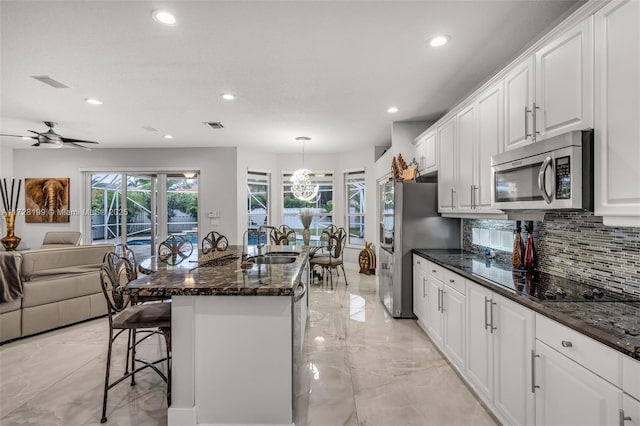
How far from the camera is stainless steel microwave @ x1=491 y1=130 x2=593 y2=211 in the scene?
1.56 m

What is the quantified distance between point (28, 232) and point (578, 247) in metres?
9.25

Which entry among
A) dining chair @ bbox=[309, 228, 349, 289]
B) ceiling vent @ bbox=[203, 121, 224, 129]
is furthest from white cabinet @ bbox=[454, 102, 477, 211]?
ceiling vent @ bbox=[203, 121, 224, 129]

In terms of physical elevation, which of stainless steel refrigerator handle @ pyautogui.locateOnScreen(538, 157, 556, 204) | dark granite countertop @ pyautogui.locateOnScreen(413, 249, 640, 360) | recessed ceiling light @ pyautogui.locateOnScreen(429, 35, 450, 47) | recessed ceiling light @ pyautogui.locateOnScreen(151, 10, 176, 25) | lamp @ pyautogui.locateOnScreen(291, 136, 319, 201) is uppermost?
recessed ceiling light @ pyautogui.locateOnScreen(429, 35, 450, 47)

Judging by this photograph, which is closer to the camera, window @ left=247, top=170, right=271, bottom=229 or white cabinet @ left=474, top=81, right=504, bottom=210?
white cabinet @ left=474, top=81, right=504, bottom=210

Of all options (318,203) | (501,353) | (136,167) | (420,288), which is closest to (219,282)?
(501,353)

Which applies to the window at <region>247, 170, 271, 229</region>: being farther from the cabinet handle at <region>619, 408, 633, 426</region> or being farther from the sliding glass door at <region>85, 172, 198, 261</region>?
the cabinet handle at <region>619, 408, 633, 426</region>

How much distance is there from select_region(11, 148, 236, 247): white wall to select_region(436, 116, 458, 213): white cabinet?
4.41m

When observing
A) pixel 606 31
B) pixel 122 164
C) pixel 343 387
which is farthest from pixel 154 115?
pixel 606 31

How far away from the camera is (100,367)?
8.90 ft

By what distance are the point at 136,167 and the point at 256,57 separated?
5.24 m

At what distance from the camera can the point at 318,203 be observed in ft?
24.2

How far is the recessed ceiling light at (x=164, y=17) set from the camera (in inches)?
80.1

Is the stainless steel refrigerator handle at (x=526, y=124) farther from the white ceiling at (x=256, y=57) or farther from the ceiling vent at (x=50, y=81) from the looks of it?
the ceiling vent at (x=50, y=81)

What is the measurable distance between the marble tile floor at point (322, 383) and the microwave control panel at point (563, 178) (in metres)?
1.50
